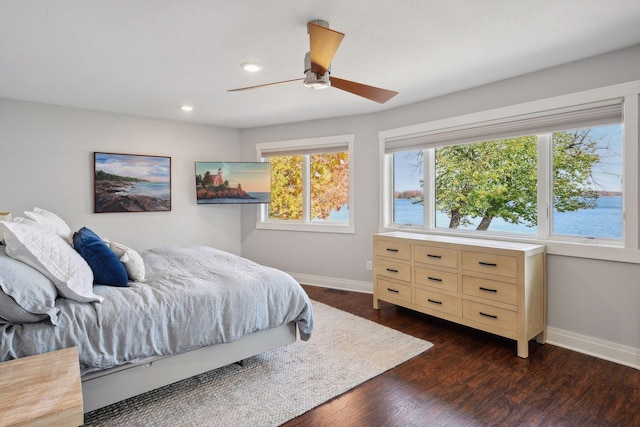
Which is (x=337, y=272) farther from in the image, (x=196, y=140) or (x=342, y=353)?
(x=196, y=140)

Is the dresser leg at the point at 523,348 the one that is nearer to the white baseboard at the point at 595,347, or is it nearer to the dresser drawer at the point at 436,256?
the white baseboard at the point at 595,347

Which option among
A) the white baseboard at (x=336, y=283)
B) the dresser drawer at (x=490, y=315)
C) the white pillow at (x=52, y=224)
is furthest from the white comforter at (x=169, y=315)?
the white baseboard at (x=336, y=283)

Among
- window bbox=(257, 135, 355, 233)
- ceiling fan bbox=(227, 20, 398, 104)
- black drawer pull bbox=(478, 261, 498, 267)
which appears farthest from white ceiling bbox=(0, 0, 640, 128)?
black drawer pull bbox=(478, 261, 498, 267)

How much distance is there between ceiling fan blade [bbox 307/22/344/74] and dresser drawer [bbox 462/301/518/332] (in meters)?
2.26

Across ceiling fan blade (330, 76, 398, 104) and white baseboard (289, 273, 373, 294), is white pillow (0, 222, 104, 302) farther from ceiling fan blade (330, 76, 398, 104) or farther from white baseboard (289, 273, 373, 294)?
white baseboard (289, 273, 373, 294)

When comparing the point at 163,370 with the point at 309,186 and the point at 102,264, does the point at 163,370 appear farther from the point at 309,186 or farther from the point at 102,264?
the point at 309,186

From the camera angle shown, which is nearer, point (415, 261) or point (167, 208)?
point (415, 261)

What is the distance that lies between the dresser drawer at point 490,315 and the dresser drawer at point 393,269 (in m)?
0.63

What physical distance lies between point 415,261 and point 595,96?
6.43 feet

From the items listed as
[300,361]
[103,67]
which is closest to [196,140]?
[103,67]

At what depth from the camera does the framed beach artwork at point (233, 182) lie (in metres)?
4.99

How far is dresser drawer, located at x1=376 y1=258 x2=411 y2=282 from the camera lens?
353cm

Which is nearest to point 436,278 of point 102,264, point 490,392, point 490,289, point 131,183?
point 490,289

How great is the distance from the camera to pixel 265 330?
250 cm
